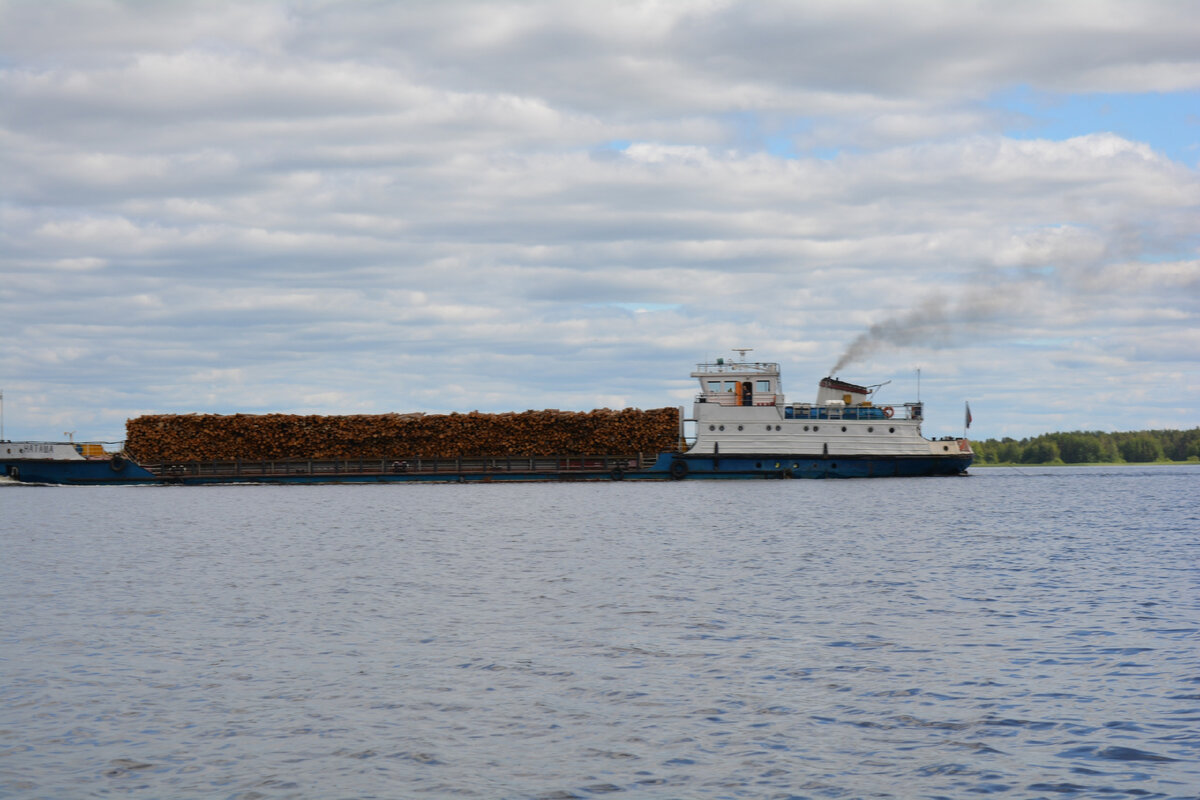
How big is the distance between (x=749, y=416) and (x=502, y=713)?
5726cm

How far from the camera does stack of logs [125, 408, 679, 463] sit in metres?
79.7

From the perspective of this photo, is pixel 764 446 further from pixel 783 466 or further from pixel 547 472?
pixel 547 472

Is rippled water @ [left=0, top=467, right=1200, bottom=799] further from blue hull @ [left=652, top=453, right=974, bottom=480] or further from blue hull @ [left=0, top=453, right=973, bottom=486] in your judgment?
blue hull @ [left=0, top=453, right=973, bottom=486]

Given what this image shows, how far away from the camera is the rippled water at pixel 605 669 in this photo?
10594mm

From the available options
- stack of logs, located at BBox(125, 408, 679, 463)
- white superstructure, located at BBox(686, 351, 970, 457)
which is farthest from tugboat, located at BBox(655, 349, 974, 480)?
stack of logs, located at BBox(125, 408, 679, 463)

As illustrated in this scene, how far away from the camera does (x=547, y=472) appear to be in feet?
246

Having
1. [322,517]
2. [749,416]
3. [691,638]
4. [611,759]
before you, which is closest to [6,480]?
[322,517]

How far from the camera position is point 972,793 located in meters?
9.84

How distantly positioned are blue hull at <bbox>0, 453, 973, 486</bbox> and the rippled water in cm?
3445

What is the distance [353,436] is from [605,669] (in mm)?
68329

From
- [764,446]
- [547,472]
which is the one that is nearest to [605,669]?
[764,446]

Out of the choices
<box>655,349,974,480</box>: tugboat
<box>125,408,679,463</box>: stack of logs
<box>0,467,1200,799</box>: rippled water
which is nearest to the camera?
<box>0,467,1200,799</box>: rippled water

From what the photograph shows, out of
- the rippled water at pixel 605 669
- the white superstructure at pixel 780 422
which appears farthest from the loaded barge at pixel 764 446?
the rippled water at pixel 605 669

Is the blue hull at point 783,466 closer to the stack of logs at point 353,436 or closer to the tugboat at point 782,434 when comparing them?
the tugboat at point 782,434
